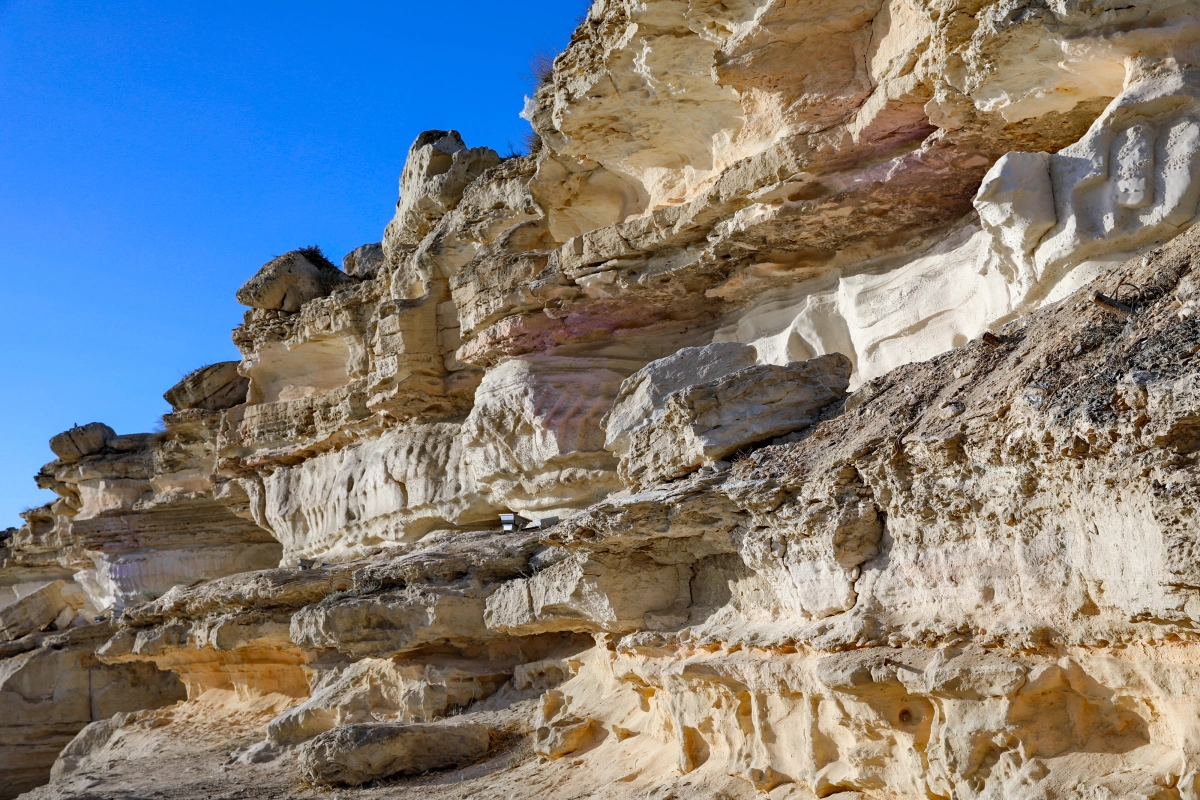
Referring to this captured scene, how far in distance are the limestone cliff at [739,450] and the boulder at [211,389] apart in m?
1.57

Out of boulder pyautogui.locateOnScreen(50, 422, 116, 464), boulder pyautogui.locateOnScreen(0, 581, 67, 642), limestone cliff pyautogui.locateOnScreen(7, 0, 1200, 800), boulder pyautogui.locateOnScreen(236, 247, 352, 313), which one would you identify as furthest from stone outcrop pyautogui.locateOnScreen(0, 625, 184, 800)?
boulder pyautogui.locateOnScreen(236, 247, 352, 313)

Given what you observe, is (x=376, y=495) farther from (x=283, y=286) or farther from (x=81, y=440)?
(x=81, y=440)

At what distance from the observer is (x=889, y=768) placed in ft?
13.3

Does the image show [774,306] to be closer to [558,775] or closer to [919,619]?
[558,775]

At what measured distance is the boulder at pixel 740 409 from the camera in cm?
525

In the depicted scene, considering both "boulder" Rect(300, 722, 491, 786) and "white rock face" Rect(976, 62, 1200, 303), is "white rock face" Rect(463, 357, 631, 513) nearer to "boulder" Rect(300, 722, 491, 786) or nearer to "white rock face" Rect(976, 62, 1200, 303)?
"boulder" Rect(300, 722, 491, 786)

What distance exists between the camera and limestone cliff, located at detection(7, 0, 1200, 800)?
11.2 ft

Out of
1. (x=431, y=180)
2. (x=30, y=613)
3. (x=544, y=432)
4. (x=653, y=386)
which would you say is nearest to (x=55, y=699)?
(x=30, y=613)

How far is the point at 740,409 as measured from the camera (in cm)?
534

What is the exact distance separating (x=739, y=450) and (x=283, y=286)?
9.80 meters

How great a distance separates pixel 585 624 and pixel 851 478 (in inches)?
98.1

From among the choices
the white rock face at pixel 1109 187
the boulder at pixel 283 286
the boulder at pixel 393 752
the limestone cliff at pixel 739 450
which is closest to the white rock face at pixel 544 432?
the limestone cliff at pixel 739 450

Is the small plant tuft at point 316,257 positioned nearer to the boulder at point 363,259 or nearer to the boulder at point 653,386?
the boulder at point 363,259

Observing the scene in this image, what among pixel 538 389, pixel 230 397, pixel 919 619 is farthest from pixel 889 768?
pixel 230 397
